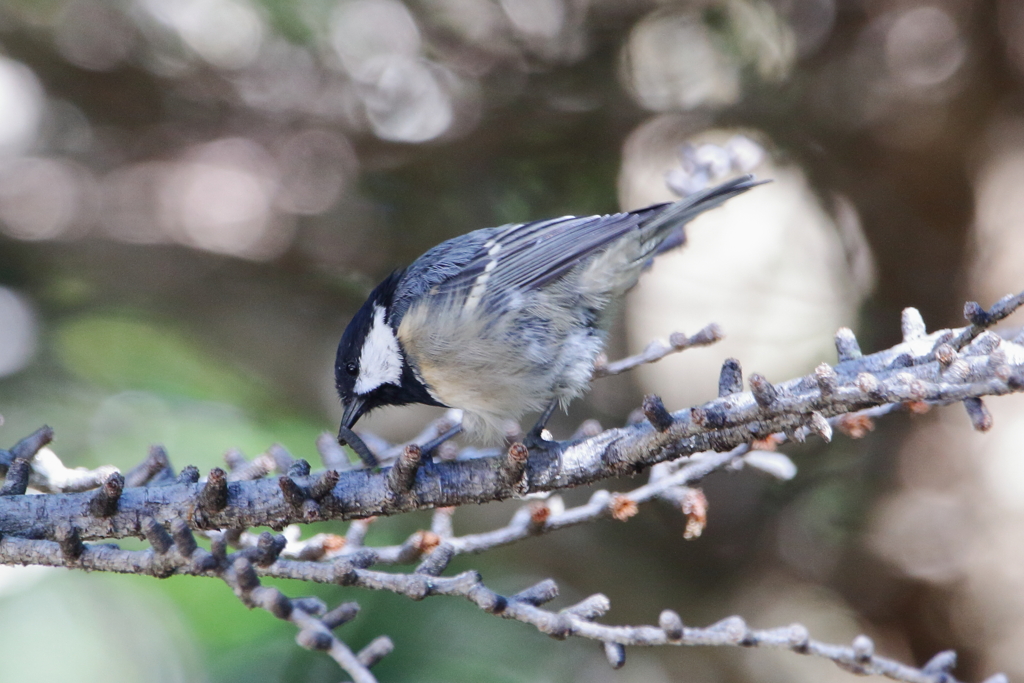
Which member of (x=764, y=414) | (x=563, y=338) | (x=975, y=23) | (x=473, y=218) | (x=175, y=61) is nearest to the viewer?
(x=764, y=414)

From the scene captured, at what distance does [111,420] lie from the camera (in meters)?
3.22

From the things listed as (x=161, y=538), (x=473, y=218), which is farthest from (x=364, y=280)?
(x=161, y=538)

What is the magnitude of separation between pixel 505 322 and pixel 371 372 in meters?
0.42

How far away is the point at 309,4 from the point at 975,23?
253 centimetres

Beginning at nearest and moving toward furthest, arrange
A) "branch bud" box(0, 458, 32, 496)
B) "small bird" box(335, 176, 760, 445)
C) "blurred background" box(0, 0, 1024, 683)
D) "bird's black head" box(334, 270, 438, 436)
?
"branch bud" box(0, 458, 32, 496)
"small bird" box(335, 176, 760, 445)
"bird's black head" box(334, 270, 438, 436)
"blurred background" box(0, 0, 1024, 683)

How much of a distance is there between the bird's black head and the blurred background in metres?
0.93

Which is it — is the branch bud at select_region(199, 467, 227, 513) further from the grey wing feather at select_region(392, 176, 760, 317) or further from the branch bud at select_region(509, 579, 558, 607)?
the grey wing feather at select_region(392, 176, 760, 317)

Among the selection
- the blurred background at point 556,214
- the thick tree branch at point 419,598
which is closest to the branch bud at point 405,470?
the thick tree branch at point 419,598

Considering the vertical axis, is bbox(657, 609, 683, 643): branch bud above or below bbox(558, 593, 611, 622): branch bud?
below

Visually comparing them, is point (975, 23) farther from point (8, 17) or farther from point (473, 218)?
point (8, 17)

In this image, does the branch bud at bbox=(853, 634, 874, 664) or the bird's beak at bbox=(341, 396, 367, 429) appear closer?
the branch bud at bbox=(853, 634, 874, 664)

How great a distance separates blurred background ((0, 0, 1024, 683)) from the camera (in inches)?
119

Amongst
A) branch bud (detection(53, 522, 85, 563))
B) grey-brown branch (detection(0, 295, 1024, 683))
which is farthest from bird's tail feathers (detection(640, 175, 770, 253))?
branch bud (detection(53, 522, 85, 563))

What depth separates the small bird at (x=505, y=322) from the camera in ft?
7.07
